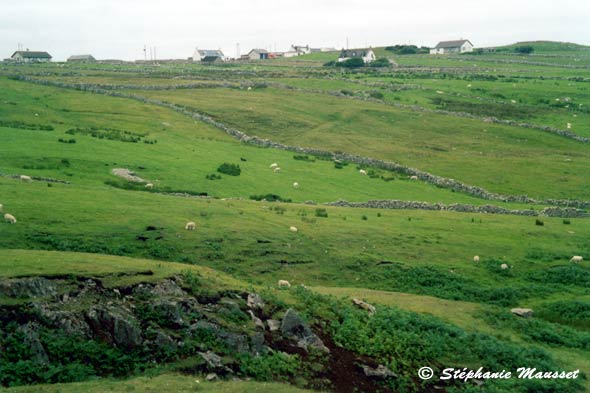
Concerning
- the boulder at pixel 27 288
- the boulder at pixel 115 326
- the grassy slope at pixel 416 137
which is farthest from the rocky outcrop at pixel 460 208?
the boulder at pixel 27 288

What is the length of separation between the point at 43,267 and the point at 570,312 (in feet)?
84.4

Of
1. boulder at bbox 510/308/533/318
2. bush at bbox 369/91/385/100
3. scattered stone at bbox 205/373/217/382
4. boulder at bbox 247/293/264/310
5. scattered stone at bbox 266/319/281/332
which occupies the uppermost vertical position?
bush at bbox 369/91/385/100

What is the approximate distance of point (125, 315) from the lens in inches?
893

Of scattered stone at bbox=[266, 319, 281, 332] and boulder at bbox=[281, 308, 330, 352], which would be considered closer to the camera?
boulder at bbox=[281, 308, 330, 352]

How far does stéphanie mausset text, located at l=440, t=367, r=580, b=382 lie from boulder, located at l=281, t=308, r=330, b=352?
5.05 meters

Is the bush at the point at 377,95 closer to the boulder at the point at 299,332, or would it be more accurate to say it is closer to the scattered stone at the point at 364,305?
the scattered stone at the point at 364,305

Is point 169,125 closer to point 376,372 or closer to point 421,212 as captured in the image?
point 421,212

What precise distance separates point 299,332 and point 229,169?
34.4 m

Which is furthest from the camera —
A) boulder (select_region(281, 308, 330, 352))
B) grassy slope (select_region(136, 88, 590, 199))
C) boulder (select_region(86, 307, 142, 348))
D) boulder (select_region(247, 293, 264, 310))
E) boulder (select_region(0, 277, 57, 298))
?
grassy slope (select_region(136, 88, 590, 199))

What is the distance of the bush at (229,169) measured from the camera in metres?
57.2

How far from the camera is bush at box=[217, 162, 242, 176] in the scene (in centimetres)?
5719

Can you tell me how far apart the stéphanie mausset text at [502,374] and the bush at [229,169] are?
3527cm

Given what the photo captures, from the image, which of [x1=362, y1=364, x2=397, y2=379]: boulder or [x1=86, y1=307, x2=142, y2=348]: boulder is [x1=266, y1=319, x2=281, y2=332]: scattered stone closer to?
[x1=362, y1=364, x2=397, y2=379]: boulder

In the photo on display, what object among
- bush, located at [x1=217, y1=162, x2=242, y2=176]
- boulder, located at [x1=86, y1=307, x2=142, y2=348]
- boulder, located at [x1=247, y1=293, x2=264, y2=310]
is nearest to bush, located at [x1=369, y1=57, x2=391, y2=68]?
bush, located at [x1=217, y1=162, x2=242, y2=176]
